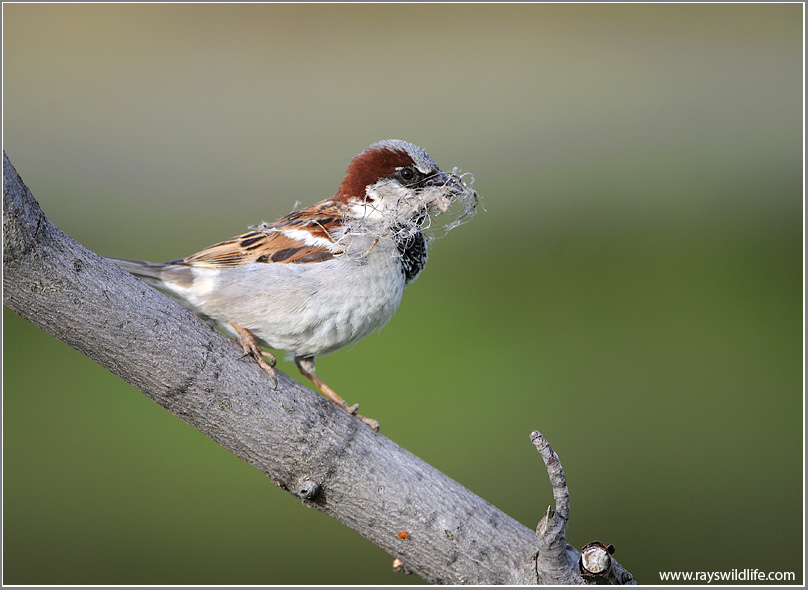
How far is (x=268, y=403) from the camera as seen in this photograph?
4.94ft

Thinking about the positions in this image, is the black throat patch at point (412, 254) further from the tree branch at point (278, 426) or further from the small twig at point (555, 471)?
the small twig at point (555, 471)

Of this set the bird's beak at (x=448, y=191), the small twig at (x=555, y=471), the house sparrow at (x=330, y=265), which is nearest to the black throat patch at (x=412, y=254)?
the house sparrow at (x=330, y=265)

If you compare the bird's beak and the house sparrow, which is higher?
the bird's beak

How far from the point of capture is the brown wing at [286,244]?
175cm

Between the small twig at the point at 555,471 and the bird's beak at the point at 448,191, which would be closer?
the small twig at the point at 555,471

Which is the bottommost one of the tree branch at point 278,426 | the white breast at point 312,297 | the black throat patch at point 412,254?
the tree branch at point 278,426

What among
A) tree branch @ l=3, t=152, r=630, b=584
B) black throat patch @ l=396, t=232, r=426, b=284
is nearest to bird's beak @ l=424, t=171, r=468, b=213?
black throat patch @ l=396, t=232, r=426, b=284

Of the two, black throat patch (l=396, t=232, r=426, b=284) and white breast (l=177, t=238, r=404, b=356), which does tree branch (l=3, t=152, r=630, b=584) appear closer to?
white breast (l=177, t=238, r=404, b=356)


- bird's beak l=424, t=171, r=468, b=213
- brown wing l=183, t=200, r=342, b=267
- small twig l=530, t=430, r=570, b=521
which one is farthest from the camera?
brown wing l=183, t=200, r=342, b=267

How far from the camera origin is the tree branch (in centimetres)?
132

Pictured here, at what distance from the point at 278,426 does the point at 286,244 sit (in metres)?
0.49

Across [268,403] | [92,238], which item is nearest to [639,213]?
[92,238]

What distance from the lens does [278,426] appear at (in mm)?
1506

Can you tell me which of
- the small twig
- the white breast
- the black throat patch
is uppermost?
the black throat patch
